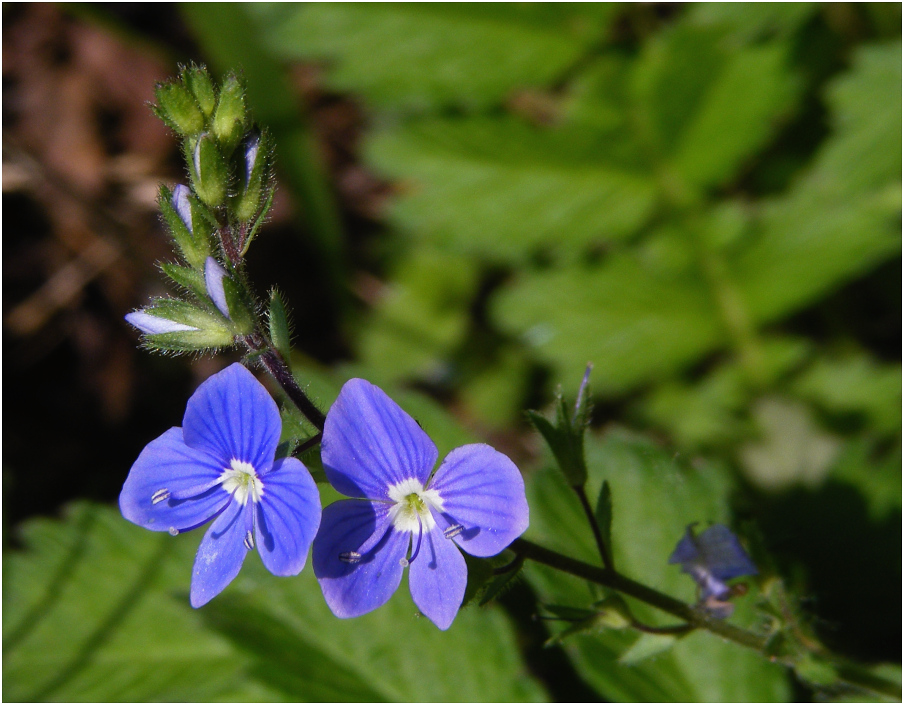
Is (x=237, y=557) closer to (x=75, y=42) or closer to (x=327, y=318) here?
(x=327, y=318)

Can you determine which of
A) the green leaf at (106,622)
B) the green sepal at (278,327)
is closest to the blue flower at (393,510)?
the green sepal at (278,327)

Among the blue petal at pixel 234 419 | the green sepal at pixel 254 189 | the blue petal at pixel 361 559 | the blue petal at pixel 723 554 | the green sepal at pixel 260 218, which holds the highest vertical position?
the green sepal at pixel 254 189

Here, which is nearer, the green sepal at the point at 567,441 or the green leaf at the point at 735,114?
the green sepal at the point at 567,441

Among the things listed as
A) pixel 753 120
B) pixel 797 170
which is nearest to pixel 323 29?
pixel 753 120

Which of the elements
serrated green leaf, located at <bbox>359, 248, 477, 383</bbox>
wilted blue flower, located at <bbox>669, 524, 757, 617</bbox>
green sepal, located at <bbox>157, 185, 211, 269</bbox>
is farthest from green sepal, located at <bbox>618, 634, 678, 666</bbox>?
serrated green leaf, located at <bbox>359, 248, 477, 383</bbox>

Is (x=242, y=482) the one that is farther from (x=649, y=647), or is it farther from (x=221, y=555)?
(x=649, y=647)

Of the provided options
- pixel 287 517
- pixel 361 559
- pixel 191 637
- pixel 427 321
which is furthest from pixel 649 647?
pixel 427 321

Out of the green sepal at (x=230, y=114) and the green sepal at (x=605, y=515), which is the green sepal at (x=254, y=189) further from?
the green sepal at (x=605, y=515)
